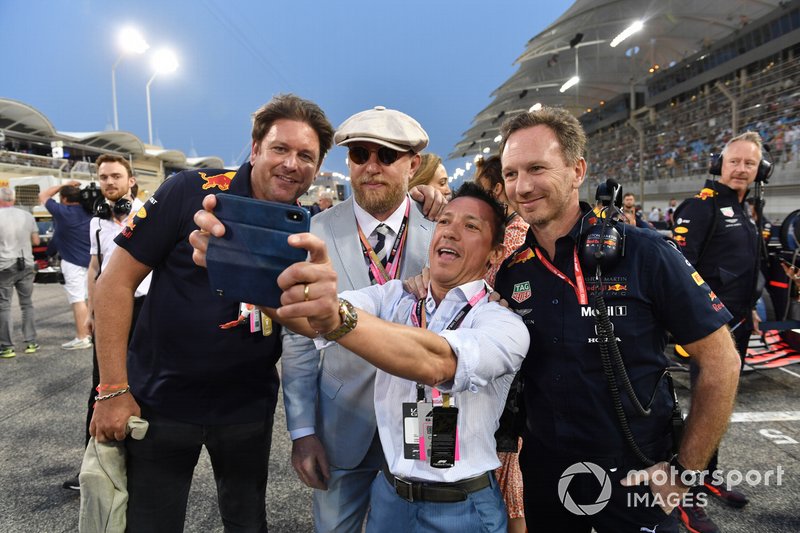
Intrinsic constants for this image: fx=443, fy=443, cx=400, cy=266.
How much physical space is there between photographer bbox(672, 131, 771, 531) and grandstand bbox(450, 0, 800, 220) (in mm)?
15702

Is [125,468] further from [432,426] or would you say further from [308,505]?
[308,505]

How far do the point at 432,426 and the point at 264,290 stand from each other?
30.0 inches

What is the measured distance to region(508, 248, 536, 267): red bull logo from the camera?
1848mm

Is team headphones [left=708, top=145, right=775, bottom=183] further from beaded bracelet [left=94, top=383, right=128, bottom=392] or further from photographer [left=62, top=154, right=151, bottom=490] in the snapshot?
photographer [left=62, top=154, right=151, bottom=490]

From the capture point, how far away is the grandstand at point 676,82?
17.1 meters

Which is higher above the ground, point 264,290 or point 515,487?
point 264,290

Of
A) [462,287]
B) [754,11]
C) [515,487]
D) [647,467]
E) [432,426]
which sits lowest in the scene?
[515,487]

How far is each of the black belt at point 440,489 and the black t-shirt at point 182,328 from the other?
85 cm

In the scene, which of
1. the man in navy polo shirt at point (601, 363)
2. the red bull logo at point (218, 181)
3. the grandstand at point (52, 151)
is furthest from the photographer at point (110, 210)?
the grandstand at point (52, 151)

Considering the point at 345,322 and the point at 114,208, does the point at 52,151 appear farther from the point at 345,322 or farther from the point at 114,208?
the point at 345,322

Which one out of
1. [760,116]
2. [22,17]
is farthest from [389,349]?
[22,17]

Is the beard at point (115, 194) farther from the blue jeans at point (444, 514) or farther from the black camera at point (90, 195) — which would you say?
the blue jeans at point (444, 514)

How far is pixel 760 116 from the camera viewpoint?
17.9 m

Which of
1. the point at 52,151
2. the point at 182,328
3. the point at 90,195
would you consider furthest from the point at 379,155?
the point at 52,151
